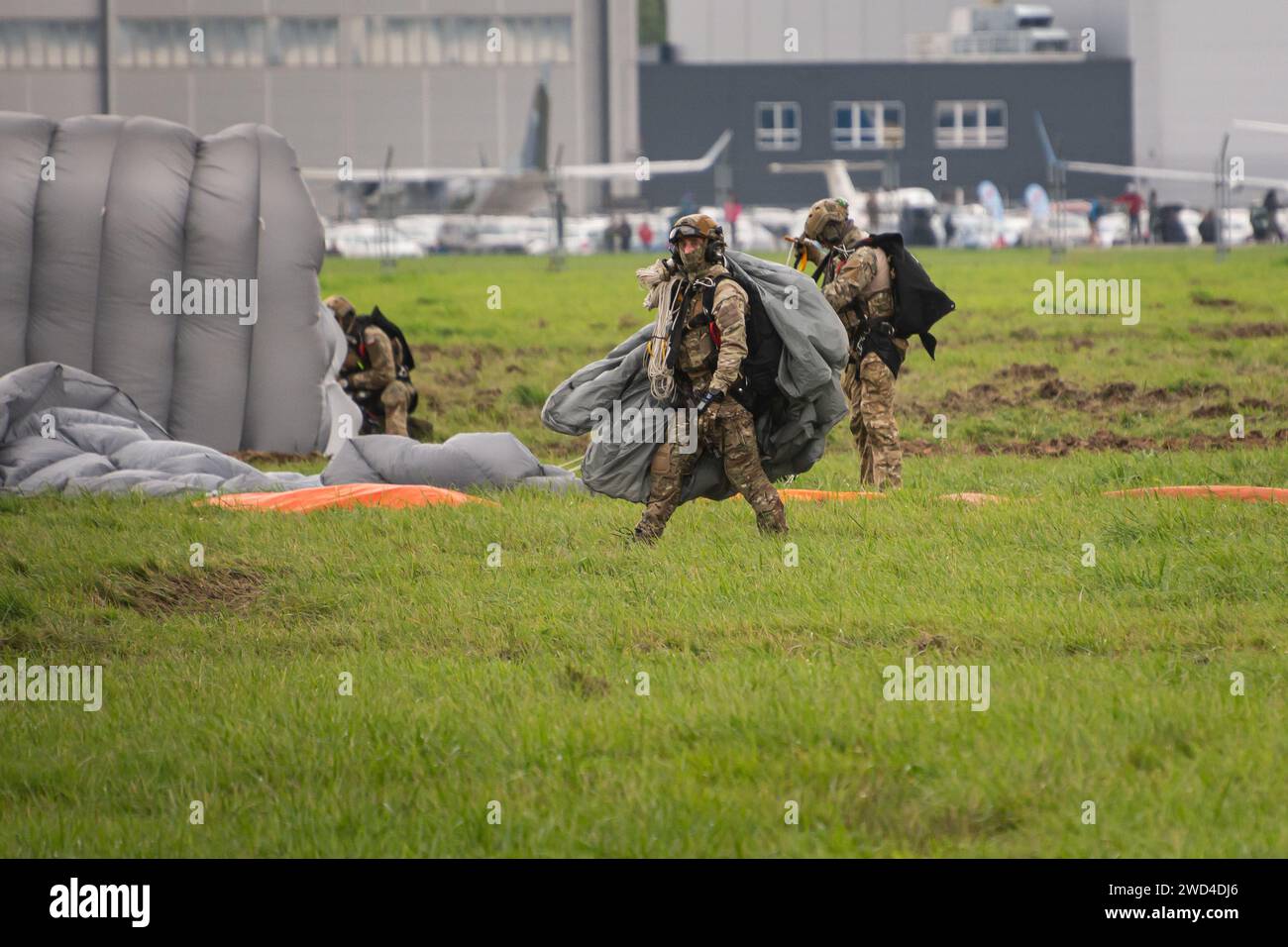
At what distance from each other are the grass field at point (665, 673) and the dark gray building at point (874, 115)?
199ft

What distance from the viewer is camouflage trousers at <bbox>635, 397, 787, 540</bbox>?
9.34 metres

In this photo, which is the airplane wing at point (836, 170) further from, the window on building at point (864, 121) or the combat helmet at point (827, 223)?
the combat helmet at point (827, 223)

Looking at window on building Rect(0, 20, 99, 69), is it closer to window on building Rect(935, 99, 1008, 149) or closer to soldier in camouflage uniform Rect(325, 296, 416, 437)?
window on building Rect(935, 99, 1008, 149)

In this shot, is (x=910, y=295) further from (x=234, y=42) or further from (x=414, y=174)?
(x=234, y=42)

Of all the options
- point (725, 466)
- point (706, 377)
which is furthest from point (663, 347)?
point (725, 466)
